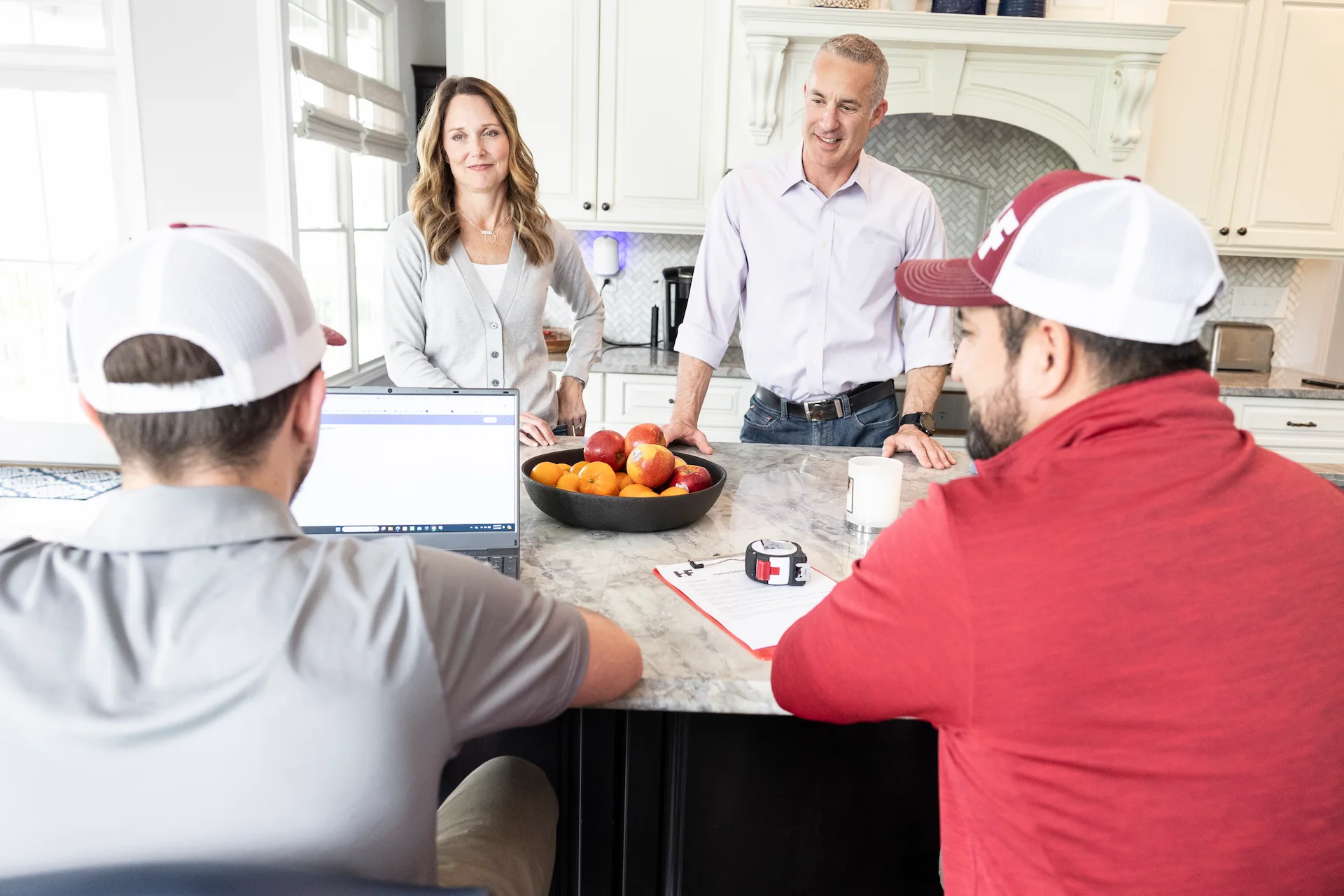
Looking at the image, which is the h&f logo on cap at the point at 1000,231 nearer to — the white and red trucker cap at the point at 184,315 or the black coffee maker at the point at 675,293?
the white and red trucker cap at the point at 184,315

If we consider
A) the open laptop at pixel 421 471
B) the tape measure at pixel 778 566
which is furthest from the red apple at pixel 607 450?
the tape measure at pixel 778 566

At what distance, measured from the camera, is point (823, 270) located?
2.44 m

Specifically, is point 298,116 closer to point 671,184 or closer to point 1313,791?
point 671,184

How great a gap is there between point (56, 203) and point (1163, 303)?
467 centimetres

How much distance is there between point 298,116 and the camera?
371 cm

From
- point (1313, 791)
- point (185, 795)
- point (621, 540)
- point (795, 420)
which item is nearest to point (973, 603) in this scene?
point (1313, 791)

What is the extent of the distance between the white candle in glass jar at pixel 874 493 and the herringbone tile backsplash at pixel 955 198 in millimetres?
2663

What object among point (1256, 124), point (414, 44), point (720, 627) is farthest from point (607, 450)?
point (414, 44)

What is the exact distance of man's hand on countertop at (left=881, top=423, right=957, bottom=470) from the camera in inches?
77.2

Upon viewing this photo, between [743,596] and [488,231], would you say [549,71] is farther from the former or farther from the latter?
[743,596]

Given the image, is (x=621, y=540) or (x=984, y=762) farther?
(x=621, y=540)

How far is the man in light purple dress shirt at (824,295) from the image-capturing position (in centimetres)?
241

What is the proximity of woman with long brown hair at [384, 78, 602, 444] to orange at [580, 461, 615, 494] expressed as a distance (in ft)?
2.31

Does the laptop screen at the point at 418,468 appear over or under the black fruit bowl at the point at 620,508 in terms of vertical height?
over
